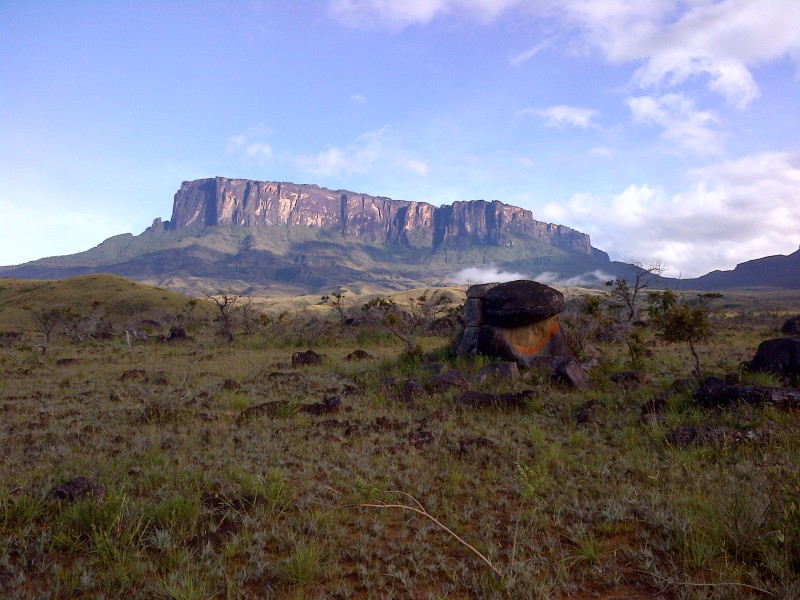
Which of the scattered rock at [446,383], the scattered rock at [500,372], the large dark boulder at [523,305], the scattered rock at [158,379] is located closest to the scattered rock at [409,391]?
the scattered rock at [446,383]

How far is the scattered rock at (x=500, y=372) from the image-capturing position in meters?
13.4

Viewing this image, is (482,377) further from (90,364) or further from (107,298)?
(107,298)

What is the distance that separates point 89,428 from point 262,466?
16.1 ft

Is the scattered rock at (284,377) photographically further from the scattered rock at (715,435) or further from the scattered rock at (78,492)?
the scattered rock at (715,435)

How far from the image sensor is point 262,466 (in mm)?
7023

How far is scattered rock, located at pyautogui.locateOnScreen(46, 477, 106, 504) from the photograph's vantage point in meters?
5.45

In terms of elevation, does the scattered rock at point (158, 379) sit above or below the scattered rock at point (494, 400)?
below

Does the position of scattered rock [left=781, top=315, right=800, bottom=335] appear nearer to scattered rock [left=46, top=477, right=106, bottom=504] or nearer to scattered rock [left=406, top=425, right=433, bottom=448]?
scattered rock [left=406, top=425, right=433, bottom=448]

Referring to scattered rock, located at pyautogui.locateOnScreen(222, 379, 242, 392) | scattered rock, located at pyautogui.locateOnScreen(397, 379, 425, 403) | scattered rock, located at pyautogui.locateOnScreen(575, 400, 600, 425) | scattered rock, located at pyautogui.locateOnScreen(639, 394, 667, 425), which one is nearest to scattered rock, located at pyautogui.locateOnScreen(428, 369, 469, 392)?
scattered rock, located at pyautogui.locateOnScreen(397, 379, 425, 403)

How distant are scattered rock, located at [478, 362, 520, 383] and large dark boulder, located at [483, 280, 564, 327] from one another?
125 inches

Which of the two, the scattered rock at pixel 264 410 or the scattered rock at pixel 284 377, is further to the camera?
the scattered rock at pixel 284 377

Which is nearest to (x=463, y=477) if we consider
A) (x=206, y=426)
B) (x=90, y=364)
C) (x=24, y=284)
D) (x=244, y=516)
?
(x=244, y=516)

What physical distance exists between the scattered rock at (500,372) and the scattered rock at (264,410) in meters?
5.84

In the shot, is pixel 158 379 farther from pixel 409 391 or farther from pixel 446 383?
pixel 446 383
